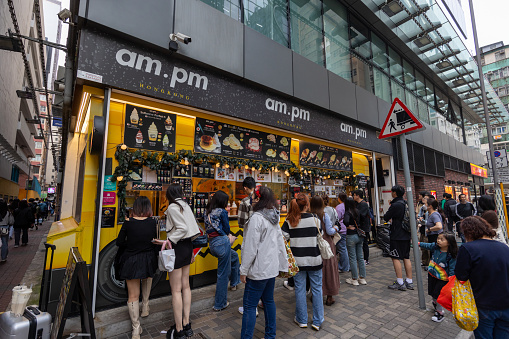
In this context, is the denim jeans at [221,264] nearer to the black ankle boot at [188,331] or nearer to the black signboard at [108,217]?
the black ankle boot at [188,331]

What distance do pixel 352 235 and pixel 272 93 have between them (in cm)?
375

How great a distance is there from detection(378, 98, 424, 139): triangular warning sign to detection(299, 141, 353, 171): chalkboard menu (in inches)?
111

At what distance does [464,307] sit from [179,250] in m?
3.11

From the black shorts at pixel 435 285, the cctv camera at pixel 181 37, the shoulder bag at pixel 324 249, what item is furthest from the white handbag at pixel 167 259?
the black shorts at pixel 435 285

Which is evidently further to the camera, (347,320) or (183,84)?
(183,84)

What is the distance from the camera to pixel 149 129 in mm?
4492

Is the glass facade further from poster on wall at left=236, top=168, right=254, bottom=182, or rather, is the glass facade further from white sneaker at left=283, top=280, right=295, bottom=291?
white sneaker at left=283, top=280, right=295, bottom=291

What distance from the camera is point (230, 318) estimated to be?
12.4ft

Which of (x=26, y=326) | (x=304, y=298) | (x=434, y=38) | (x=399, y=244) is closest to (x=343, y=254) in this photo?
(x=399, y=244)

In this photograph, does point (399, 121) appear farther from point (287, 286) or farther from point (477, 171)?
point (477, 171)

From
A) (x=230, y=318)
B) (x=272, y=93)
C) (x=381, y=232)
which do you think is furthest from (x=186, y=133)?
(x=381, y=232)

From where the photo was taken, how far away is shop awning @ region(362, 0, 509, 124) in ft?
32.1

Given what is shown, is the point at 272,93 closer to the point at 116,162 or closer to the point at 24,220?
the point at 116,162

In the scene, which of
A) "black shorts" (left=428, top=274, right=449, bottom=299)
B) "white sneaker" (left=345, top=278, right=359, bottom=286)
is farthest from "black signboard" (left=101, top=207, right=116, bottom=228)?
"black shorts" (left=428, top=274, right=449, bottom=299)
